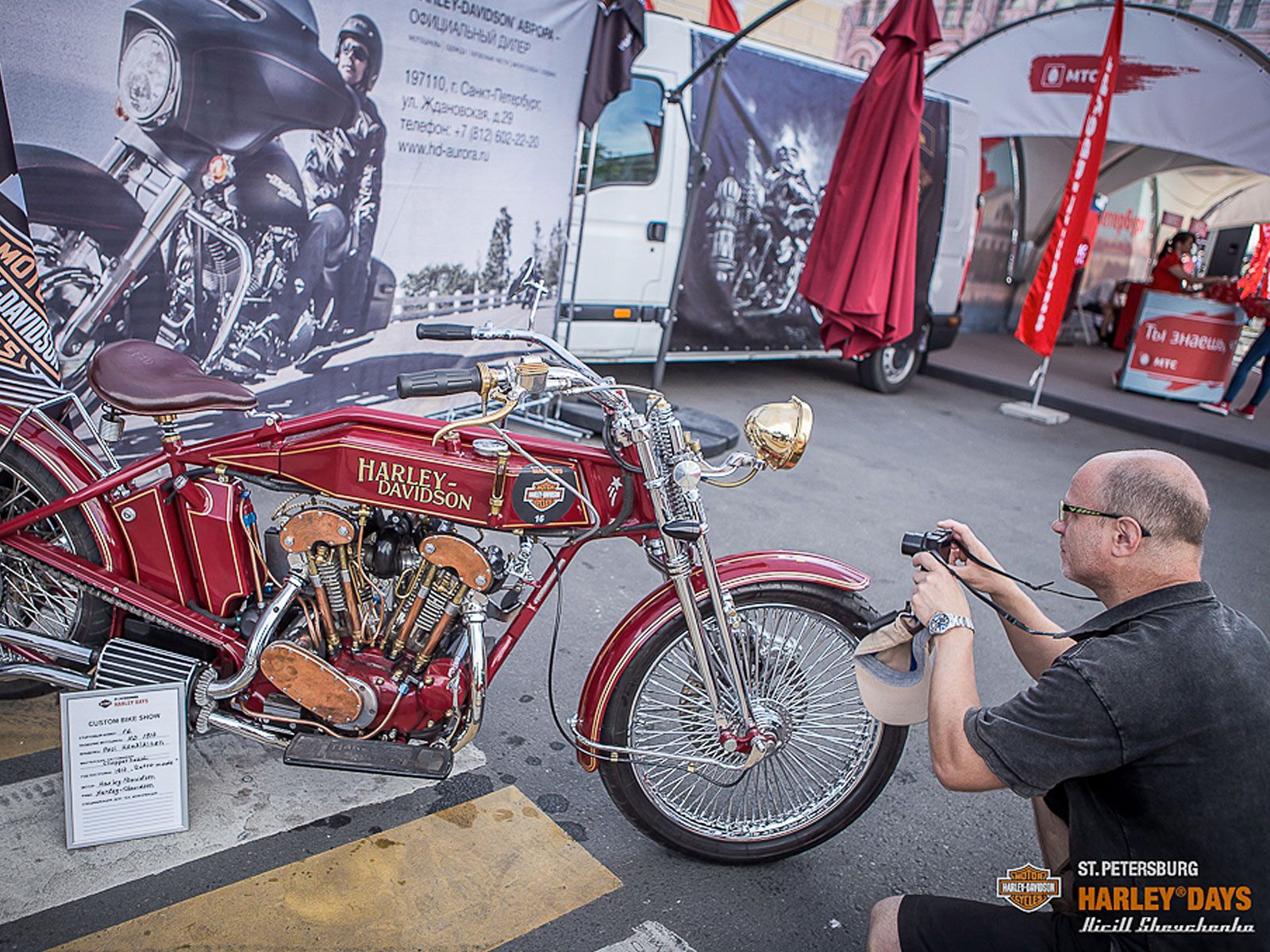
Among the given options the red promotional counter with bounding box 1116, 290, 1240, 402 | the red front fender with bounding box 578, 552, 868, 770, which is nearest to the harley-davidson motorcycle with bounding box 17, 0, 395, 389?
the red front fender with bounding box 578, 552, 868, 770

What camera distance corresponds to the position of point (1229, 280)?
1048 cm

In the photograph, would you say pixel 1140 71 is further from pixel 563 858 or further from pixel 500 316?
pixel 563 858

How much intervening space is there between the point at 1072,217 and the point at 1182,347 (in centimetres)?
347

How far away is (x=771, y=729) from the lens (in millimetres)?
2494

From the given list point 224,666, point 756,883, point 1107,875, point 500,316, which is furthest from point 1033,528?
point 224,666

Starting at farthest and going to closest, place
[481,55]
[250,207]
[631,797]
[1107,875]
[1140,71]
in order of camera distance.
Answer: [1140,71], [481,55], [250,207], [631,797], [1107,875]

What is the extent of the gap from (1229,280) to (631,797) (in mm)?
10645

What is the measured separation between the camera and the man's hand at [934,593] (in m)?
2.00

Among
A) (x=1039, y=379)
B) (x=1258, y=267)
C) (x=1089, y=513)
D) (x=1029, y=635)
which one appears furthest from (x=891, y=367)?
(x=1089, y=513)

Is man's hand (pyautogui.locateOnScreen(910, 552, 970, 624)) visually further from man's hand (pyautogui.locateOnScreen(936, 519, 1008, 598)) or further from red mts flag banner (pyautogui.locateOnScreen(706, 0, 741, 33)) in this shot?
red mts flag banner (pyautogui.locateOnScreen(706, 0, 741, 33))

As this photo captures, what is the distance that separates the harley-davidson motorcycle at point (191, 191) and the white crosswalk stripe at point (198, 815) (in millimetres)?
1883

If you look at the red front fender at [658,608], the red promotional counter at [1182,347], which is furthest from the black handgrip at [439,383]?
the red promotional counter at [1182,347]

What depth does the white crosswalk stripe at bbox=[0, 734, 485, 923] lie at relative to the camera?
2.26 m

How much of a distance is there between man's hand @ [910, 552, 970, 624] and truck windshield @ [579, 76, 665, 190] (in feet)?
16.3
